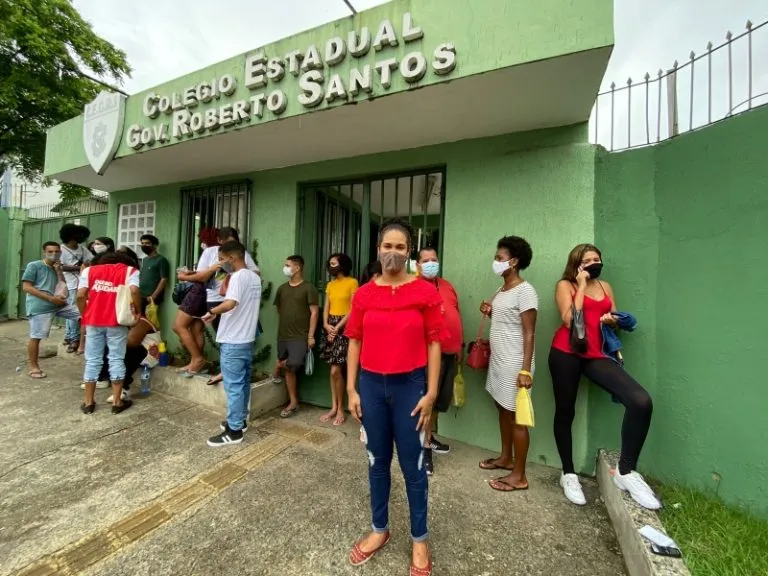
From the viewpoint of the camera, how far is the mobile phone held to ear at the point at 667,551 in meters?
1.63

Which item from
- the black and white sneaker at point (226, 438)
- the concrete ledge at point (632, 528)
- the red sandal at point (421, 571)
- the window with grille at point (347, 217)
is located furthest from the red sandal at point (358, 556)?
the window with grille at point (347, 217)

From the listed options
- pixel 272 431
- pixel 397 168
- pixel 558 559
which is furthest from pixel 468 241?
pixel 272 431

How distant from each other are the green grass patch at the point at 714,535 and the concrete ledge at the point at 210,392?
11.4ft

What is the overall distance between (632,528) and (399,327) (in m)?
1.68

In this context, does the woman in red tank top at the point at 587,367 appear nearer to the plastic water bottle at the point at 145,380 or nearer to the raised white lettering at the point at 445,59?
the raised white lettering at the point at 445,59

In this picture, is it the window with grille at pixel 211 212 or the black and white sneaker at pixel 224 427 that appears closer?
the black and white sneaker at pixel 224 427

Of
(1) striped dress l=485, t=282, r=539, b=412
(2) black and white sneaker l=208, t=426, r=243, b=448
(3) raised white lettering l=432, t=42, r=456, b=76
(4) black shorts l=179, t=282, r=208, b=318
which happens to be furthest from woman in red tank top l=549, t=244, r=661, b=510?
(4) black shorts l=179, t=282, r=208, b=318

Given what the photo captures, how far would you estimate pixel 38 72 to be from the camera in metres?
8.91

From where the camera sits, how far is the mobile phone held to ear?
1.63 m

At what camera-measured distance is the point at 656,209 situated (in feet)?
8.48

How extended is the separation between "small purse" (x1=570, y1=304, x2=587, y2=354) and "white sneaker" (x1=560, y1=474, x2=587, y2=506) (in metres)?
0.96

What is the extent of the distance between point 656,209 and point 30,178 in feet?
52.1

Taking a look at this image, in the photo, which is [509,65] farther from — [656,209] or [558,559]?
[558,559]

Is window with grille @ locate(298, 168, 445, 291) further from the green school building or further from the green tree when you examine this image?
the green tree
